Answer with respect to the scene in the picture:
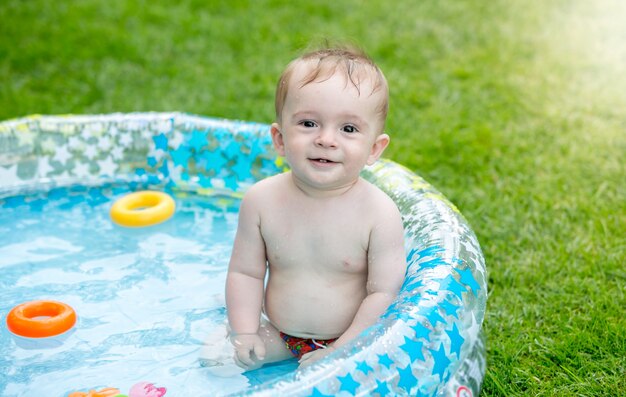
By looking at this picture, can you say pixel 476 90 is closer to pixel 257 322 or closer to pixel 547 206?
pixel 547 206

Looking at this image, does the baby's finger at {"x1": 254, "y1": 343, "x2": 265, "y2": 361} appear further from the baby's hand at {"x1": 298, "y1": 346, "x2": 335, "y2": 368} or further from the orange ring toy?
the orange ring toy

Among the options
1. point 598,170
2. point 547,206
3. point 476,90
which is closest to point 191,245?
point 547,206

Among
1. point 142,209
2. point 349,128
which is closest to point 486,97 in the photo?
point 142,209

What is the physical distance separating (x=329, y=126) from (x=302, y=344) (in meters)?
0.68

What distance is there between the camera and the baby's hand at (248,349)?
2.35 meters

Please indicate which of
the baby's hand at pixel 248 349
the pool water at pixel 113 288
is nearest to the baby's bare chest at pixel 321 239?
the baby's hand at pixel 248 349

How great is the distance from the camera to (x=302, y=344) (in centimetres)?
239

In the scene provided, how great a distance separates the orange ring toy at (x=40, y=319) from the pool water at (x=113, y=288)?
1.1 inches

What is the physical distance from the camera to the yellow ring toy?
132 inches

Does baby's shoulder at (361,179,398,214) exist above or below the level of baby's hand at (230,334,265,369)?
above

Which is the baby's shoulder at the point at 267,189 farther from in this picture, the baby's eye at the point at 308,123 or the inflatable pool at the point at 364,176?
the inflatable pool at the point at 364,176

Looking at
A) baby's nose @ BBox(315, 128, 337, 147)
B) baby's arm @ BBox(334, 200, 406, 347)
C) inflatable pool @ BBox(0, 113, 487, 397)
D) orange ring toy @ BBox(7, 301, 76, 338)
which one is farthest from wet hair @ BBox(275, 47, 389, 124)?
orange ring toy @ BBox(7, 301, 76, 338)

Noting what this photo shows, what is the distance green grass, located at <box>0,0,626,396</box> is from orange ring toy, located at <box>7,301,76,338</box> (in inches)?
46.1

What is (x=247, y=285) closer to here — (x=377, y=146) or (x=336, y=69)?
(x=377, y=146)
